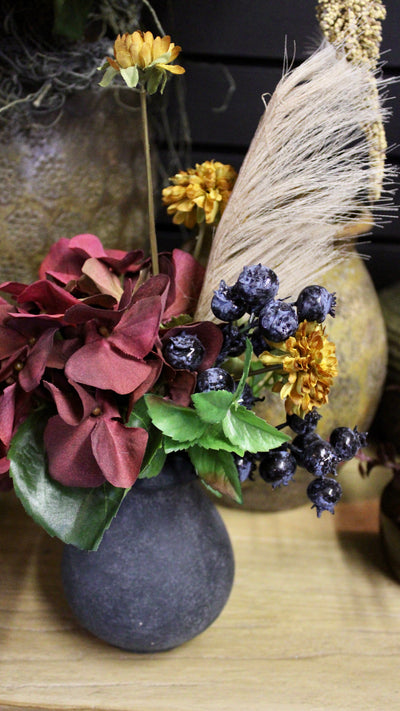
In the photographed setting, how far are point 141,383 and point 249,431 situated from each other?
8 centimetres

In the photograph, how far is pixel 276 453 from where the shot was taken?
491mm

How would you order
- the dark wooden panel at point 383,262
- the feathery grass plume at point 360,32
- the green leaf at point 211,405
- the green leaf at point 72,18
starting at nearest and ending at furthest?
the green leaf at point 211,405, the feathery grass plume at point 360,32, the green leaf at point 72,18, the dark wooden panel at point 383,262

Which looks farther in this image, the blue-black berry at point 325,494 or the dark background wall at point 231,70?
the dark background wall at point 231,70

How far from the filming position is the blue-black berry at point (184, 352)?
0.44m

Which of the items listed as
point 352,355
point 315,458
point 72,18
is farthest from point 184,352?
point 72,18

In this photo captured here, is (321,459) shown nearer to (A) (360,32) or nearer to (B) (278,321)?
(B) (278,321)

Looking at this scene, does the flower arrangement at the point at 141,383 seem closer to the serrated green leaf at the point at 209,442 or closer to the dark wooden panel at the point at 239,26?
the serrated green leaf at the point at 209,442

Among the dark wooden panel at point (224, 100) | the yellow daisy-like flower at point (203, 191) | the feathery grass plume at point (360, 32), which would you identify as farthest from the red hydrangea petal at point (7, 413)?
the dark wooden panel at point (224, 100)

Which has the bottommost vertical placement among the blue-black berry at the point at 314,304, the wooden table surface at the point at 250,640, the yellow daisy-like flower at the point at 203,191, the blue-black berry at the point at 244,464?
the wooden table surface at the point at 250,640

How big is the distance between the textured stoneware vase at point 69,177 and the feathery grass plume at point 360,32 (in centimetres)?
25

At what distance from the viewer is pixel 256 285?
43cm

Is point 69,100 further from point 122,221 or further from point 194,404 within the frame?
point 194,404

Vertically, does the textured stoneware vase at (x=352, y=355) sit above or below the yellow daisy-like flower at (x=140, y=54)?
below

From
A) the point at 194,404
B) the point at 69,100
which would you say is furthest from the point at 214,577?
the point at 69,100
